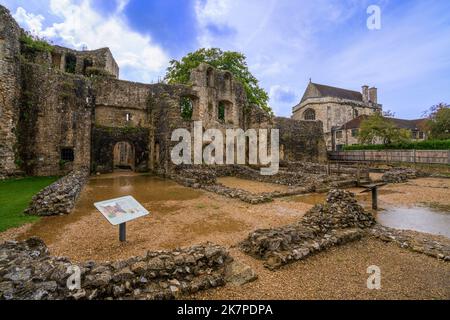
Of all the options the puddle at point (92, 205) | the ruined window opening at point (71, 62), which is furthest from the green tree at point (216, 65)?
the puddle at point (92, 205)

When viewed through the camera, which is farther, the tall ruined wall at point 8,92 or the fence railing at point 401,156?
the fence railing at point 401,156

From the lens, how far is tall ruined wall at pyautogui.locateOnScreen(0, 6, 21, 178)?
13.8 meters

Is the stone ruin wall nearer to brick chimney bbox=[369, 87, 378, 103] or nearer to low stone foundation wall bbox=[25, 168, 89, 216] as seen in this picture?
low stone foundation wall bbox=[25, 168, 89, 216]

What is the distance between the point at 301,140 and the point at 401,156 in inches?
410

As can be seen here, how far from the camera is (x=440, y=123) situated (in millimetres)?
28750

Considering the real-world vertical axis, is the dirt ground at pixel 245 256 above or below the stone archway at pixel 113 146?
below

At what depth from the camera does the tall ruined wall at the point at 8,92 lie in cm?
1382

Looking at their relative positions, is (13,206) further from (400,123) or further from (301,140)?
(400,123)

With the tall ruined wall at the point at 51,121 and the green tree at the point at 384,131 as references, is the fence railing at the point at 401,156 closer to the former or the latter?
the green tree at the point at 384,131

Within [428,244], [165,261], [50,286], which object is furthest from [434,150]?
[50,286]

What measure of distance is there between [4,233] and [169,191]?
261 inches

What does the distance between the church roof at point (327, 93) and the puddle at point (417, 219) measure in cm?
4427

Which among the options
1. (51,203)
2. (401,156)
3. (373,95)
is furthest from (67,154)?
(373,95)

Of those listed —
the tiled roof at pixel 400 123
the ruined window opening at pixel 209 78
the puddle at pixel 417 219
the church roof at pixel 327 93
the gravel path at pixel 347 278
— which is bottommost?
the gravel path at pixel 347 278
